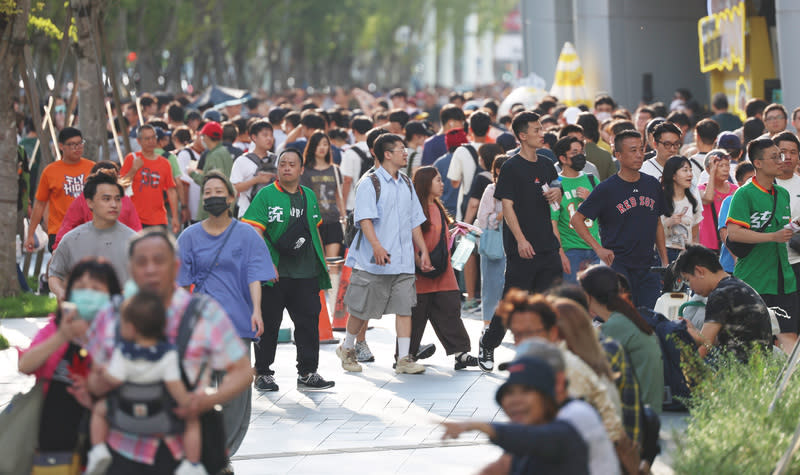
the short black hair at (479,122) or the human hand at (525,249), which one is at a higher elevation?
the short black hair at (479,122)

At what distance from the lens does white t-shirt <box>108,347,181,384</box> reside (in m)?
4.96

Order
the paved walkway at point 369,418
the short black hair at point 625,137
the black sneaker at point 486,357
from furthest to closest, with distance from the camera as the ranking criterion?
the black sneaker at point 486,357
the short black hair at point 625,137
the paved walkway at point 369,418

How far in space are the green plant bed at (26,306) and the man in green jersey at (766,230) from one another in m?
7.38

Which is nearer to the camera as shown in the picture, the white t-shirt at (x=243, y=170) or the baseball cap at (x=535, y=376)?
the baseball cap at (x=535, y=376)

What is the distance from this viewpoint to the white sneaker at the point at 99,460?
16.7 ft

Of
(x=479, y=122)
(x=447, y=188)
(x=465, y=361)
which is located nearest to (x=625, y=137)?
(x=465, y=361)

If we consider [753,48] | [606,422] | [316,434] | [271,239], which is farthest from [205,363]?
[753,48]

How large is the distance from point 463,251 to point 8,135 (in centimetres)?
545

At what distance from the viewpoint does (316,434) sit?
8.67 meters

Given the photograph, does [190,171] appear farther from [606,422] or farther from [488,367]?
[606,422]

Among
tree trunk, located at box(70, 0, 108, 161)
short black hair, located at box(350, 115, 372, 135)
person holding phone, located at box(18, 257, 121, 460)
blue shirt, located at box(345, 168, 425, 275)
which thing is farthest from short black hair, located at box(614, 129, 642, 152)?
tree trunk, located at box(70, 0, 108, 161)

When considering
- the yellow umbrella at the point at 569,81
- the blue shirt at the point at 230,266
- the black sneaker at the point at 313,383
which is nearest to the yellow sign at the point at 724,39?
the yellow umbrella at the point at 569,81

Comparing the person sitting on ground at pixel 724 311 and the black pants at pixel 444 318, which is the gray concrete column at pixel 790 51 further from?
the person sitting on ground at pixel 724 311

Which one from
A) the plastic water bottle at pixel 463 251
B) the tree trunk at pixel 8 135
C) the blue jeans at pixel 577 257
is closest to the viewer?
the blue jeans at pixel 577 257
